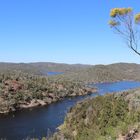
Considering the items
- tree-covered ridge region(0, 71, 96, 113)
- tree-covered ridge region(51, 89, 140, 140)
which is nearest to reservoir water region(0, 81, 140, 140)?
tree-covered ridge region(0, 71, 96, 113)

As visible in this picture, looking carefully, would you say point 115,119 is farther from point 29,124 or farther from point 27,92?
point 27,92

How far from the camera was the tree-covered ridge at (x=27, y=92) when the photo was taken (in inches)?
4584

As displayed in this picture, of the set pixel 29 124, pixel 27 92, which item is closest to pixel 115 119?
pixel 29 124

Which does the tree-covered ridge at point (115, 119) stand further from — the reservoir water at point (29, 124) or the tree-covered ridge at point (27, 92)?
the tree-covered ridge at point (27, 92)

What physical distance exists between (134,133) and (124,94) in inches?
563

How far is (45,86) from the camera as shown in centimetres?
14588

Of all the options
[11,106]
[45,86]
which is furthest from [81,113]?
[45,86]

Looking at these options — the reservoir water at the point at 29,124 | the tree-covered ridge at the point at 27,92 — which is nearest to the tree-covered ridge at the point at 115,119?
the reservoir water at the point at 29,124

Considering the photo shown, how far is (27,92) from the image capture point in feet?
422

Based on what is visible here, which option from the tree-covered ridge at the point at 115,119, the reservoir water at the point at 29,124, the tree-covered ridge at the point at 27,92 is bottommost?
the reservoir water at the point at 29,124

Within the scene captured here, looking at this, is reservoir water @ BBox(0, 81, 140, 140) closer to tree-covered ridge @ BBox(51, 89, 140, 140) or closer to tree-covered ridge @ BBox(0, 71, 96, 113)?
tree-covered ridge @ BBox(0, 71, 96, 113)

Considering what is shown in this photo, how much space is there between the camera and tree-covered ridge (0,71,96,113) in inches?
4584

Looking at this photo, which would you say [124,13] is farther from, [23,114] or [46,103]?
[46,103]

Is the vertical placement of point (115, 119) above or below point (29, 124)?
above
